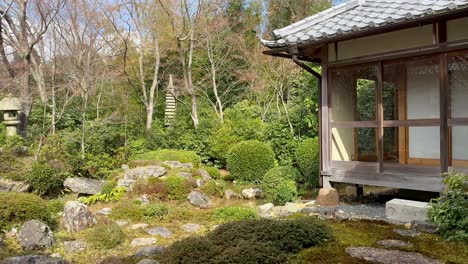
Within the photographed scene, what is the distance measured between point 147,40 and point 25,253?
14.3 m

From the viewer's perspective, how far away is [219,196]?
10.2m

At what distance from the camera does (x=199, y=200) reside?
932cm

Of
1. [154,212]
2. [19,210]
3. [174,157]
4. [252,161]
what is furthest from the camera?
[174,157]

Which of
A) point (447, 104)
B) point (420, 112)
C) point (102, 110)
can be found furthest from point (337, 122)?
point (102, 110)

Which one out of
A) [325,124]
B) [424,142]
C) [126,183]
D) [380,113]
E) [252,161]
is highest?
[380,113]

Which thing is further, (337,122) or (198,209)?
(198,209)

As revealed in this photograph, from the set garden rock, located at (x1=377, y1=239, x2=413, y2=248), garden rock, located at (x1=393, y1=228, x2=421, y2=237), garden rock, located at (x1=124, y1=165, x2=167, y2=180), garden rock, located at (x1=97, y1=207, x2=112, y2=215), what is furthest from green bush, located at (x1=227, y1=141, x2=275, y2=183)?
garden rock, located at (x1=377, y1=239, x2=413, y2=248)

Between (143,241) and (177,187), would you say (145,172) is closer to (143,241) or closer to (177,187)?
(177,187)

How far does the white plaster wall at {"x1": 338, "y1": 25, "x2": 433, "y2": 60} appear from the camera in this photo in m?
6.70

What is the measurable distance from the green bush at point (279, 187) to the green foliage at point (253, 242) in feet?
13.3

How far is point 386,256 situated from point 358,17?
4.71 m

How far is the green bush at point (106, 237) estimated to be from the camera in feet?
19.0

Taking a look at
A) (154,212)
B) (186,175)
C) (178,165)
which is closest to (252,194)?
(186,175)

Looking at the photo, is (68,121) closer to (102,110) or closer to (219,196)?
(102,110)
